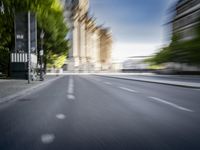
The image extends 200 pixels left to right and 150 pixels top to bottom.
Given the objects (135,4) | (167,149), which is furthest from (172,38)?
(167,149)

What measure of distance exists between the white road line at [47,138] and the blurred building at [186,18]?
3.46 metres

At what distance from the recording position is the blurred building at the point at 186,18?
1607 millimetres

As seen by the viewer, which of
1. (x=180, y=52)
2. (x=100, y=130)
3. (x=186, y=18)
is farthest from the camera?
(x=100, y=130)

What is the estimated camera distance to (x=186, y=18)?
66.6 inches

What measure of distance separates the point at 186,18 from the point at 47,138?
3911mm

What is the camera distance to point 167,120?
6934 mm

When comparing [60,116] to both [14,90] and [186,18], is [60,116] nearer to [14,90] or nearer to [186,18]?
[186,18]

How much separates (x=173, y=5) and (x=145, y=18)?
18 centimetres

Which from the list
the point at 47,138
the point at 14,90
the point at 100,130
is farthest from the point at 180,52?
the point at 14,90

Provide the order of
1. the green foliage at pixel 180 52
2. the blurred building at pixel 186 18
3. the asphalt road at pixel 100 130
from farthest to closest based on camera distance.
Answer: the asphalt road at pixel 100 130 < the green foliage at pixel 180 52 < the blurred building at pixel 186 18

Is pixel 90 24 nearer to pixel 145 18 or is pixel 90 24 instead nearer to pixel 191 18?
pixel 145 18

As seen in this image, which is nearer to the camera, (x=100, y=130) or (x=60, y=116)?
(x=100, y=130)

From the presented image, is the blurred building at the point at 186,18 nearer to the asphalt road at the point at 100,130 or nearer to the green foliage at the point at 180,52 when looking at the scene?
the green foliage at the point at 180,52

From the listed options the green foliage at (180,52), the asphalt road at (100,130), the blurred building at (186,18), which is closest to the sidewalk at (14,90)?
the asphalt road at (100,130)
